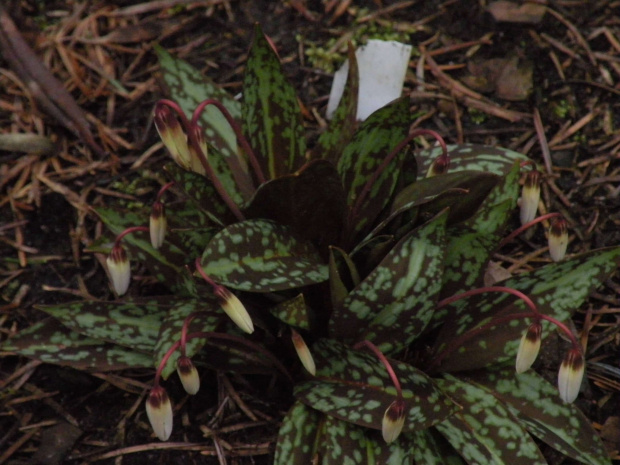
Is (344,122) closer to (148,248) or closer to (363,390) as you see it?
(148,248)

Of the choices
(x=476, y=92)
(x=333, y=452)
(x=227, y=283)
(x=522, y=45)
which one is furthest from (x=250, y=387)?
(x=522, y=45)

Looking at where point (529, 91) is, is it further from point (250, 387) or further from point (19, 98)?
point (19, 98)

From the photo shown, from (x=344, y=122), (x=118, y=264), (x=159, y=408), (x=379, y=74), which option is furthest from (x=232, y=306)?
(x=379, y=74)

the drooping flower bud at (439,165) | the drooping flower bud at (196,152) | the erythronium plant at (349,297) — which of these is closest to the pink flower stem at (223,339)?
the erythronium plant at (349,297)

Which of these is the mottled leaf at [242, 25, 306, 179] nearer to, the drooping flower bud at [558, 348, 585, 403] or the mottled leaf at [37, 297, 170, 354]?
the mottled leaf at [37, 297, 170, 354]

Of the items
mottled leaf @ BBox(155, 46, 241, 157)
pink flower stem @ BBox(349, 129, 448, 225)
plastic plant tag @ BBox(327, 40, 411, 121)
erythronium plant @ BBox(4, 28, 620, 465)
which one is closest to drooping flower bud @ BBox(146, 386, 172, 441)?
erythronium plant @ BBox(4, 28, 620, 465)

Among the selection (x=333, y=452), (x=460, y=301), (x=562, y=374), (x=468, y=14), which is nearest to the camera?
(x=562, y=374)

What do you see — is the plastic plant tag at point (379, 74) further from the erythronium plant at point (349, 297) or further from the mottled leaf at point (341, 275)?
the mottled leaf at point (341, 275)
